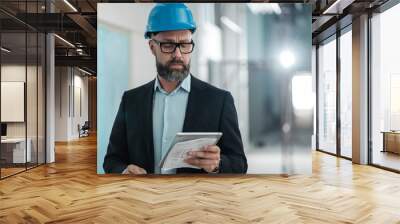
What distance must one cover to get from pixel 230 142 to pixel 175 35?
203 centimetres

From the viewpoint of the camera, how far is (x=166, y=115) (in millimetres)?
6688

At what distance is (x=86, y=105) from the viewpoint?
21.4 m

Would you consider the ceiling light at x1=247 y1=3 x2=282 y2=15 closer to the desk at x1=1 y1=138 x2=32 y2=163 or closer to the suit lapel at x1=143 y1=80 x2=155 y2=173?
the suit lapel at x1=143 y1=80 x2=155 y2=173

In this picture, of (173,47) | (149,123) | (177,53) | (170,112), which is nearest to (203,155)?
(170,112)

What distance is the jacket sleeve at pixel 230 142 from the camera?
22.2 ft

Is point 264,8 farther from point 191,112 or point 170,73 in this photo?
point 191,112

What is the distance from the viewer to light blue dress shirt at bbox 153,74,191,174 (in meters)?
6.70

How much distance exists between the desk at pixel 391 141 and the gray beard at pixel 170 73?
13.8 ft

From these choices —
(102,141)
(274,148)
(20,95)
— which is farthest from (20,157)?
(274,148)

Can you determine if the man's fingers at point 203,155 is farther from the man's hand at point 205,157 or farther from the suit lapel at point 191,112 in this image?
the suit lapel at point 191,112

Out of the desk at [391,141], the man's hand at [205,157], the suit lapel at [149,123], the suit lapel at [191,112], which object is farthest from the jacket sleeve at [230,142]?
the desk at [391,141]

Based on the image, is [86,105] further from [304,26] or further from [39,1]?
[304,26]

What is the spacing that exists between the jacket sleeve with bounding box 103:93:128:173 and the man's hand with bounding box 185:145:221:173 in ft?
3.62

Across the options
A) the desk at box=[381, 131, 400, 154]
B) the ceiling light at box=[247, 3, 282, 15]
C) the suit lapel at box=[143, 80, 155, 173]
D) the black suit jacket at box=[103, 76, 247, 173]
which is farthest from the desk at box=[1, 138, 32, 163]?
the desk at box=[381, 131, 400, 154]
